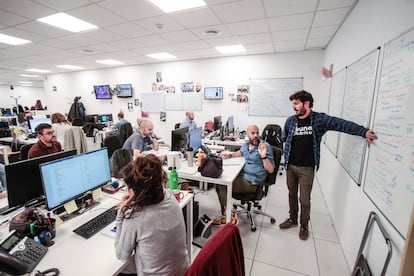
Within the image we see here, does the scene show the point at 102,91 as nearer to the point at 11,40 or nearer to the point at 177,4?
the point at 11,40

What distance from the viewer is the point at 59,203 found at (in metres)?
1.32

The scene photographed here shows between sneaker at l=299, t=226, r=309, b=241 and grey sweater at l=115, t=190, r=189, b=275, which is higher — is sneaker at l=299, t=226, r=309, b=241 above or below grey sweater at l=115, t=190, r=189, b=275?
below

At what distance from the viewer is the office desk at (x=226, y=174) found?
2.12 metres

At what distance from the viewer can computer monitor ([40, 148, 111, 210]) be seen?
1.27m

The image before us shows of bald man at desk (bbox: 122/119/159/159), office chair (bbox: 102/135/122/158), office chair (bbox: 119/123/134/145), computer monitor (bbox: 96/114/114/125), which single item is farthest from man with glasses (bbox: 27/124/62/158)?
computer monitor (bbox: 96/114/114/125)

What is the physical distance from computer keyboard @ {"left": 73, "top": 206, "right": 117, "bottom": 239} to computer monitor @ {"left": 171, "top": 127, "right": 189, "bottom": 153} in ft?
4.45

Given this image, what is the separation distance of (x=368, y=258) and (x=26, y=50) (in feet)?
22.4

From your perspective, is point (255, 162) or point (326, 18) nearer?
point (255, 162)

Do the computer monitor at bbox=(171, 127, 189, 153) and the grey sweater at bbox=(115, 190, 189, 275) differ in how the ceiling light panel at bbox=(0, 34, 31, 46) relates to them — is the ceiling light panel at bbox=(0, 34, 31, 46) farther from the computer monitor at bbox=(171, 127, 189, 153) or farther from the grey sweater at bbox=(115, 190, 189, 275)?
the grey sweater at bbox=(115, 190, 189, 275)

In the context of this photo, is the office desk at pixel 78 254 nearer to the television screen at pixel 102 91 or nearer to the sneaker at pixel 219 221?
the sneaker at pixel 219 221

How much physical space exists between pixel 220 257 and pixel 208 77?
5.18m

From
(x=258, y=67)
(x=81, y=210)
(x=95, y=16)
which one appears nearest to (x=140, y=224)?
(x=81, y=210)

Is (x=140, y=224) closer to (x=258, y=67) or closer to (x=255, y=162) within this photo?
(x=255, y=162)

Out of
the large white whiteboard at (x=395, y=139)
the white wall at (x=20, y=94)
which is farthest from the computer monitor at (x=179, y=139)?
the white wall at (x=20, y=94)
